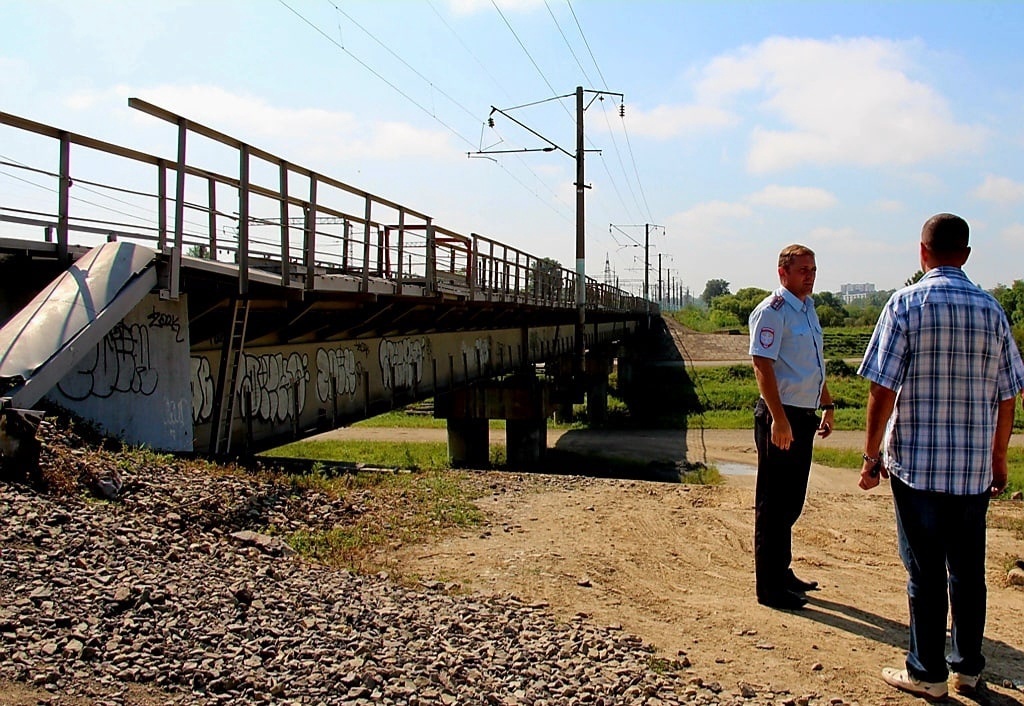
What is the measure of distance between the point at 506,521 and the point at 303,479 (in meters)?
1.78

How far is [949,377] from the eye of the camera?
384 centimetres

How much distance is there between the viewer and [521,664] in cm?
393

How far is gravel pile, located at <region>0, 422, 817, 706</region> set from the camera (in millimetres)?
3379

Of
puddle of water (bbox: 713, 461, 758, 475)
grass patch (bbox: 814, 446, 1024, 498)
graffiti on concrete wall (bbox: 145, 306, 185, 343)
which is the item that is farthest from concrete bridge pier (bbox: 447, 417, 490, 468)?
graffiti on concrete wall (bbox: 145, 306, 185, 343)

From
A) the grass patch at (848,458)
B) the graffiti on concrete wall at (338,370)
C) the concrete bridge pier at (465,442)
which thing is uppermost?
the graffiti on concrete wall at (338,370)

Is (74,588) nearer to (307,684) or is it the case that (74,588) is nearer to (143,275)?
(307,684)

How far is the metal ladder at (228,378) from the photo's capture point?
9453mm

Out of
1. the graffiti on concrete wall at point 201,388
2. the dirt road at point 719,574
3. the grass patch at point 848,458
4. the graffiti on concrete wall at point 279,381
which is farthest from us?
the grass patch at point 848,458

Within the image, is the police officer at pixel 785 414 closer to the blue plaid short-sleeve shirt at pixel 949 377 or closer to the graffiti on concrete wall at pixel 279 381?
the blue plaid short-sleeve shirt at pixel 949 377

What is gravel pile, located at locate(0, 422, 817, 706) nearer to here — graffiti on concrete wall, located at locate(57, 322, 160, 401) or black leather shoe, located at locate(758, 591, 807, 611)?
black leather shoe, located at locate(758, 591, 807, 611)

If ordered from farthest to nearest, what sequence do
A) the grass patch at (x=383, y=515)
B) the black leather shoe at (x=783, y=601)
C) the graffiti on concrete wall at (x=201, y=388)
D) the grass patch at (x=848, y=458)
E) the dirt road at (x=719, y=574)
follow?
the grass patch at (x=848, y=458)
the graffiti on concrete wall at (x=201, y=388)
the grass patch at (x=383, y=515)
the black leather shoe at (x=783, y=601)
the dirt road at (x=719, y=574)

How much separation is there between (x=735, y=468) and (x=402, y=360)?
1476 cm

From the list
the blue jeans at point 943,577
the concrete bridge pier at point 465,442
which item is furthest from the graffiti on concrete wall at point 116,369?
the concrete bridge pier at point 465,442

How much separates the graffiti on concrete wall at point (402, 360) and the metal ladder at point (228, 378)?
15.3 ft
